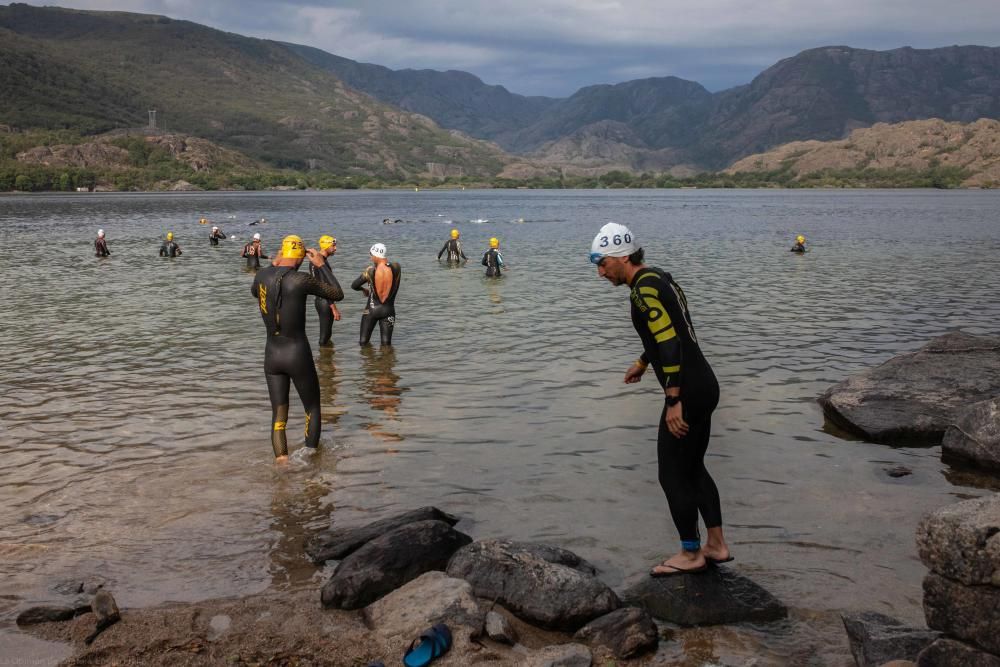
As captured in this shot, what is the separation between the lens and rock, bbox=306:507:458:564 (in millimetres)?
8094

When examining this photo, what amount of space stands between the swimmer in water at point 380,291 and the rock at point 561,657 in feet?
38.7

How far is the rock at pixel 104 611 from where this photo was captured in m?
6.63

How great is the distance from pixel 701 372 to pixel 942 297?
77.2 ft

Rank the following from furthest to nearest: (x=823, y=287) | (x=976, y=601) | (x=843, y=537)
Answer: (x=823, y=287) < (x=843, y=537) < (x=976, y=601)

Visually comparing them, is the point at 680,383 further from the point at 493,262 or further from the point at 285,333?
the point at 493,262

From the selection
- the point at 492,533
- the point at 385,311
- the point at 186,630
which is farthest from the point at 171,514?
the point at 385,311

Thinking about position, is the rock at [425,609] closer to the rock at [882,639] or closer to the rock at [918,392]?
the rock at [882,639]

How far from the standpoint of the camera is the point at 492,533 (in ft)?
29.1

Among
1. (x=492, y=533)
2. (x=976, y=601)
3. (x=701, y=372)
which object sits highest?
(x=701, y=372)

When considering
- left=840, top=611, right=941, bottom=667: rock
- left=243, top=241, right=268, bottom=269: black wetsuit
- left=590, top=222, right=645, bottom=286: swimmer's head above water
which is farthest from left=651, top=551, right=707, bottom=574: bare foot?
left=243, top=241, right=268, bottom=269: black wetsuit

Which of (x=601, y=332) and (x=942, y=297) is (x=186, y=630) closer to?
(x=601, y=332)

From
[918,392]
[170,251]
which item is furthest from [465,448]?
[170,251]

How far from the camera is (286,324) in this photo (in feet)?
33.9

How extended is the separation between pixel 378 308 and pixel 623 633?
12.6 metres
